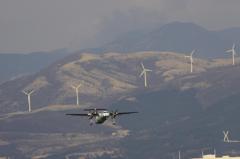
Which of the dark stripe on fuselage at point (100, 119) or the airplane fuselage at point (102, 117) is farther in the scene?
the dark stripe on fuselage at point (100, 119)

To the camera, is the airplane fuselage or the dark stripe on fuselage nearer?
the airplane fuselage

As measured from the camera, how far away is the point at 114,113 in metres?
170

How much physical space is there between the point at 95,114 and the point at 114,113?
340 inches

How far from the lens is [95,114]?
583 feet

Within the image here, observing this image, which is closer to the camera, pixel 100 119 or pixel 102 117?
pixel 102 117

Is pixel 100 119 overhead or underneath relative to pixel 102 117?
underneath
